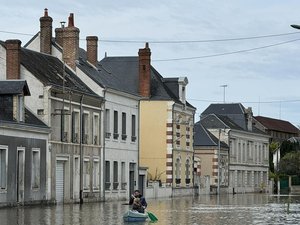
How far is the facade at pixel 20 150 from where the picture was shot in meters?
47.4

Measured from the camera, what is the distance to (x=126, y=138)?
67.6m

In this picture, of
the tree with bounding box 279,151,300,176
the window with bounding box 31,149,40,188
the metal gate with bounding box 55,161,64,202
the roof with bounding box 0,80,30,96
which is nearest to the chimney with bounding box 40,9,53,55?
the metal gate with bounding box 55,161,64,202

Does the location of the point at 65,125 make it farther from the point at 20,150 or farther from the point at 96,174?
the point at 20,150

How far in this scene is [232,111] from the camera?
11994 centimetres

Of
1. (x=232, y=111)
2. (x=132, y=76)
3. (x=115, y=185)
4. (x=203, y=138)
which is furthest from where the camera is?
(x=232, y=111)

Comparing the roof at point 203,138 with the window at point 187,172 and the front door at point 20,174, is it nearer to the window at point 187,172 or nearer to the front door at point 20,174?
the window at point 187,172

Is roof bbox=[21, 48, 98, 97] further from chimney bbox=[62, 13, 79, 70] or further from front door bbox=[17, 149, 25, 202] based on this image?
front door bbox=[17, 149, 25, 202]

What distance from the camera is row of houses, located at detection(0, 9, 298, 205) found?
4959 cm

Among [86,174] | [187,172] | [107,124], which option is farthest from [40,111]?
[187,172]

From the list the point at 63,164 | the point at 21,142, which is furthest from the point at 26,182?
the point at 63,164

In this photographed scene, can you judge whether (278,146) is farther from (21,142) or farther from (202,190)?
(21,142)

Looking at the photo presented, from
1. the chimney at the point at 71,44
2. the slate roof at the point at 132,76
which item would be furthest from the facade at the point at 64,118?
the slate roof at the point at 132,76

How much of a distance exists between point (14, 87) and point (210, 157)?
53.1m

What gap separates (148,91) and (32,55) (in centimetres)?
2218
